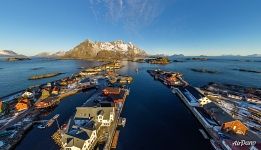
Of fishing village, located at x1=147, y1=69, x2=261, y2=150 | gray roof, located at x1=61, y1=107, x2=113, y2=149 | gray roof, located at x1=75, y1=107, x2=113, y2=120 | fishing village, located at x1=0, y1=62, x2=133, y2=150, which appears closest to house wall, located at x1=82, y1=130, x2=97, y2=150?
fishing village, located at x1=0, y1=62, x2=133, y2=150

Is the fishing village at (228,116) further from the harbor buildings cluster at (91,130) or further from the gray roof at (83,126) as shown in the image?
the gray roof at (83,126)

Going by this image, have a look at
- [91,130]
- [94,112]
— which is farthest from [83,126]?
[94,112]

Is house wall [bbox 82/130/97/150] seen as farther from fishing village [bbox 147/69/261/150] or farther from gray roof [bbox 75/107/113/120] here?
fishing village [bbox 147/69/261/150]

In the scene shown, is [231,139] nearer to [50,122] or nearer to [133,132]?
[133,132]

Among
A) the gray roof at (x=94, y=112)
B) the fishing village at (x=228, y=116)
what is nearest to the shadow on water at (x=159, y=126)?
the fishing village at (x=228, y=116)

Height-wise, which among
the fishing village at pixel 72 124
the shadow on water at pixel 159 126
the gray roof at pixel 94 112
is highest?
the gray roof at pixel 94 112

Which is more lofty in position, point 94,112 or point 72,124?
point 94,112

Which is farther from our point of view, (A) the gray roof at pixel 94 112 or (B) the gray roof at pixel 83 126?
(A) the gray roof at pixel 94 112

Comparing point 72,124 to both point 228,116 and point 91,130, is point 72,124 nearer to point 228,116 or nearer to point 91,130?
point 91,130

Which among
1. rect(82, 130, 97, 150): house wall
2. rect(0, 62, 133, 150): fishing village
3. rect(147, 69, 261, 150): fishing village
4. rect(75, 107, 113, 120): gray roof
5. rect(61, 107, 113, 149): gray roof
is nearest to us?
rect(61, 107, 113, 149): gray roof
